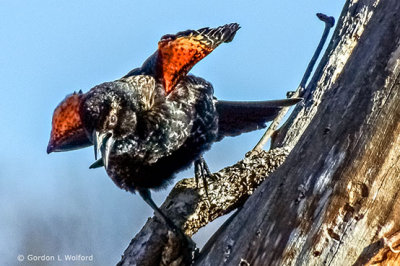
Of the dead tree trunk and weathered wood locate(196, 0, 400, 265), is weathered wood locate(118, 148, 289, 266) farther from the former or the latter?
weathered wood locate(196, 0, 400, 265)

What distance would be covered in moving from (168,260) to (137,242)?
0.21 m

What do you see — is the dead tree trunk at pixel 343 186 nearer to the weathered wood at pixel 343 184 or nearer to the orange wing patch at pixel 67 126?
the weathered wood at pixel 343 184

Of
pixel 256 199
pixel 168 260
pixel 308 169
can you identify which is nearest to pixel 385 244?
pixel 308 169

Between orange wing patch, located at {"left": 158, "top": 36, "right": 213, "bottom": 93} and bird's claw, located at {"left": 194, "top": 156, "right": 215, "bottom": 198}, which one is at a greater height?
orange wing patch, located at {"left": 158, "top": 36, "right": 213, "bottom": 93}

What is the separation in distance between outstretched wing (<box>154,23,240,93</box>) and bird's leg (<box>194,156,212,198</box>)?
53cm

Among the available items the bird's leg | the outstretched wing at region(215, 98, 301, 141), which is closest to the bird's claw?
the bird's leg

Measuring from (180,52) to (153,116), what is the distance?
438 mm

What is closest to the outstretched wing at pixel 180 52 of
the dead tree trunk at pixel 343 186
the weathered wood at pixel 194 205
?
the weathered wood at pixel 194 205

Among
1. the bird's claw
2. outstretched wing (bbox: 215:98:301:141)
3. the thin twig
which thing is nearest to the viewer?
the bird's claw

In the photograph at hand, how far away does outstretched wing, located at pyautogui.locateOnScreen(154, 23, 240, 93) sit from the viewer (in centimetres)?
448

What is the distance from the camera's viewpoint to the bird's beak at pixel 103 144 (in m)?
4.00

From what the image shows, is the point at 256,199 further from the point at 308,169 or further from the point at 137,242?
the point at 137,242

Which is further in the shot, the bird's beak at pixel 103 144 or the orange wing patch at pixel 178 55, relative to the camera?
the orange wing patch at pixel 178 55

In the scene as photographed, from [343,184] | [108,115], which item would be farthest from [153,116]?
[343,184]
